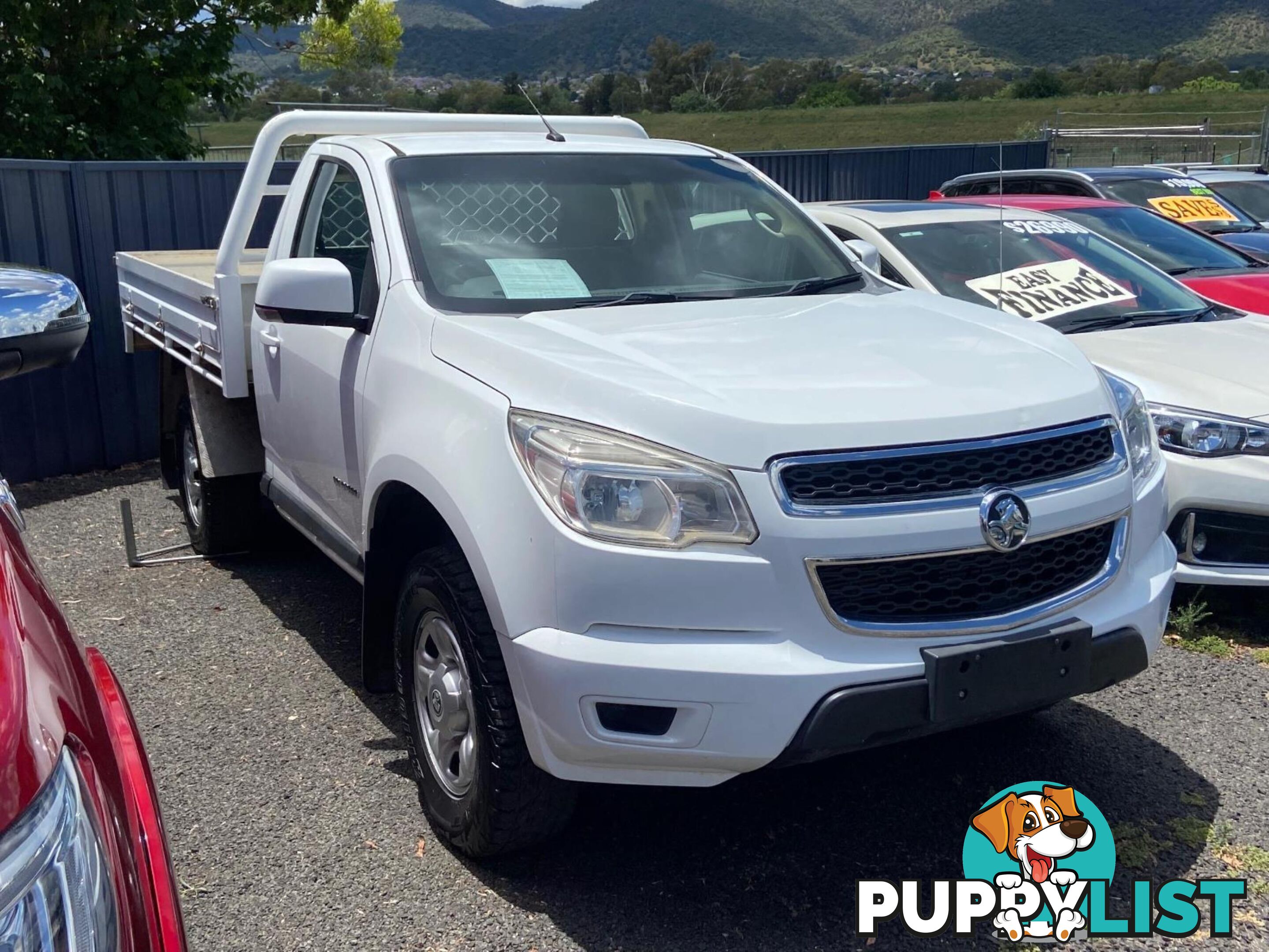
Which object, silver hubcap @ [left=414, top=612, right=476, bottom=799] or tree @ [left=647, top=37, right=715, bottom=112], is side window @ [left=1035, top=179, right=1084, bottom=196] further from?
tree @ [left=647, top=37, right=715, bottom=112]

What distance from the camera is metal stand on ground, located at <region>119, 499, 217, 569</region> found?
6.14 meters

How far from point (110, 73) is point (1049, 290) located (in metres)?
12.0

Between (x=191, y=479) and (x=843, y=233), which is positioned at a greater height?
(x=843, y=233)

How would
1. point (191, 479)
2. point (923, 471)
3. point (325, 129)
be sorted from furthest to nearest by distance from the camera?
point (191, 479)
point (325, 129)
point (923, 471)

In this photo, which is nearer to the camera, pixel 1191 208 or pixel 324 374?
pixel 324 374

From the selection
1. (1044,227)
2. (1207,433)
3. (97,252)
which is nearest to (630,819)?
(1207,433)

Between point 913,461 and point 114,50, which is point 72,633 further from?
point 114,50

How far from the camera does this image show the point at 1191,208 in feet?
35.0

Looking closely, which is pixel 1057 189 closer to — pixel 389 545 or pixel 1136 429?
pixel 1136 429

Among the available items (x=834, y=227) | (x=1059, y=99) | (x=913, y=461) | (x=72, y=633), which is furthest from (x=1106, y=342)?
(x=1059, y=99)

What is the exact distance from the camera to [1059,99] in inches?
2638

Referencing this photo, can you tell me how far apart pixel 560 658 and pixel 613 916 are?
2.60 ft

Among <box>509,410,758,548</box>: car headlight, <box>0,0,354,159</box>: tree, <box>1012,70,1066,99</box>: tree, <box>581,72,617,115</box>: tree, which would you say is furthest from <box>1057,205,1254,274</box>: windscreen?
<box>1012,70,1066,99</box>: tree

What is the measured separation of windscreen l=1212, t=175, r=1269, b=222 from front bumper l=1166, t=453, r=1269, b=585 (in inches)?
377
